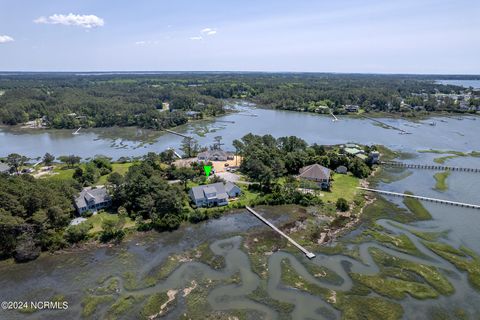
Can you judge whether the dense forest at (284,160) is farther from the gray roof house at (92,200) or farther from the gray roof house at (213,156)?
the gray roof house at (92,200)

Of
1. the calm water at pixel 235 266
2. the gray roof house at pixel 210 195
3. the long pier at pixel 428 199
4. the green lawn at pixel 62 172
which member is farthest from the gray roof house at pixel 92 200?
the long pier at pixel 428 199

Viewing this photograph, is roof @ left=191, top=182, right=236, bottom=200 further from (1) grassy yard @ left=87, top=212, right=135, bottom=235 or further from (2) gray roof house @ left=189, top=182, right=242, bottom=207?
Answer: (1) grassy yard @ left=87, top=212, right=135, bottom=235

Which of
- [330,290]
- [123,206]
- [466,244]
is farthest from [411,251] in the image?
[123,206]

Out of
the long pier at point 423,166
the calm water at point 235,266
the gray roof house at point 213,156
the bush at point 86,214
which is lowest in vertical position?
the calm water at point 235,266

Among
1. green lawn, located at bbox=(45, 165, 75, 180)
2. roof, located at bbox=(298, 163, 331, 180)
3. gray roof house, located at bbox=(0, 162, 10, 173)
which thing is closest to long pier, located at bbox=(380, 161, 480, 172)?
roof, located at bbox=(298, 163, 331, 180)

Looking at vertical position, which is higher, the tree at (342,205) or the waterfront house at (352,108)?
the waterfront house at (352,108)

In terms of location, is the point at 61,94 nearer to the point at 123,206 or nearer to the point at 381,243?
the point at 123,206
